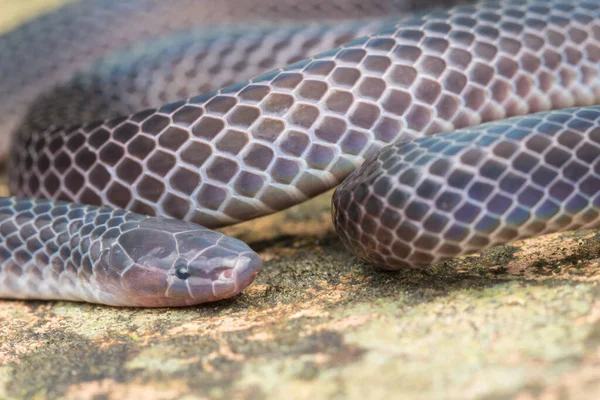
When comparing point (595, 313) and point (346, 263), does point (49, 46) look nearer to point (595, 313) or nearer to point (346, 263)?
point (346, 263)

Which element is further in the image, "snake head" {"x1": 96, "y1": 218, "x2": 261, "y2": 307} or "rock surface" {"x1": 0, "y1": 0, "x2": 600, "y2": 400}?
"snake head" {"x1": 96, "y1": 218, "x2": 261, "y2": 307}

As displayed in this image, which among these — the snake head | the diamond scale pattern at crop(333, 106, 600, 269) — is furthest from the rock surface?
the diamond scale pattern at crop(333, 106, 600, 269)

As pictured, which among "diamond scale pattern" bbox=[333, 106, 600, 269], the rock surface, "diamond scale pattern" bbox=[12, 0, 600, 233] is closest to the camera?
the rock surface

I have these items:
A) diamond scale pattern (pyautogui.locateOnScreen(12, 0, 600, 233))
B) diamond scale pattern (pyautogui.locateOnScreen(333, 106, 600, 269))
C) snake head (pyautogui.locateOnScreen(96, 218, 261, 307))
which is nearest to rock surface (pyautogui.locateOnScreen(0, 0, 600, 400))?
snake head (pyautogui.locateOnScreen(96, 218, 261, 307))

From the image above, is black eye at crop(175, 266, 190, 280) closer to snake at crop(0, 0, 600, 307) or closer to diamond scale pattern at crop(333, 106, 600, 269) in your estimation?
snake at crop(0, 0, 600, 307)

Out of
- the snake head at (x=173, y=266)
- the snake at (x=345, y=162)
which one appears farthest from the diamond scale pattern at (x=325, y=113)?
the snake head at (x=173, y=266)

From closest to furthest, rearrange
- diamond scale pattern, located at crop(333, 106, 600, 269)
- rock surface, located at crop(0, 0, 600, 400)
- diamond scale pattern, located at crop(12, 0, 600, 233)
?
rock surface, located at crop(0, 0, 600, 400) → diamond scale pattern, located at crop(333, 106, 600, 269) → diamond scale pattern, located at crop(12, 0, 600, 233)

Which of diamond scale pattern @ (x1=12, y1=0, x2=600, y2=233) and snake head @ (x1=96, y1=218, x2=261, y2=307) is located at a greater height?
diamond scale pattern @ (x1=12, y1=0, x2=600, y2=233)
